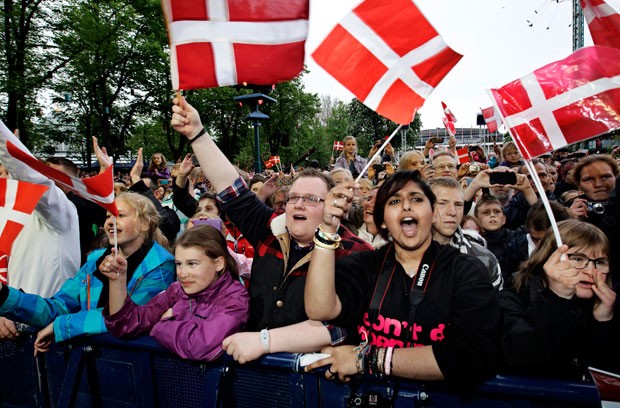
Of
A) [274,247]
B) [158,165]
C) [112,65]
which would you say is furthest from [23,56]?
[274,247]

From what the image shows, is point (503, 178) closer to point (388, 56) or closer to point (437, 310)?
point (388, 56)

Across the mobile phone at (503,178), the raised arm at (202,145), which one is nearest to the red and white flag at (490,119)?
the mobile phone at (503,178)

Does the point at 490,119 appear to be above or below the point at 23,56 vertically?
below

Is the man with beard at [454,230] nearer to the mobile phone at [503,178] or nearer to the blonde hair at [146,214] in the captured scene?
the mobile phone at [503,178]

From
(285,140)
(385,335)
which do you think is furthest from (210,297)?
(285,140)

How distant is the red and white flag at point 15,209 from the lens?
104 inches

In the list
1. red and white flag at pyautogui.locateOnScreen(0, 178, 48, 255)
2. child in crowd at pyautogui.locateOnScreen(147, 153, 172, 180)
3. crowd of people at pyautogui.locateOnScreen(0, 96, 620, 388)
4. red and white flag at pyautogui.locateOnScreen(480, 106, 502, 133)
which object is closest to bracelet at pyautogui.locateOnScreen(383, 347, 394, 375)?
crowd of people at pyautogui.locateOnScreen(0, 96, 620, 388)

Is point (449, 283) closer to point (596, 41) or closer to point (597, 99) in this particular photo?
point (597, 99)

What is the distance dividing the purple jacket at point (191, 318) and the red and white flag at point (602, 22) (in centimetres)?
297

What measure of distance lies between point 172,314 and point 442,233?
1803 mm

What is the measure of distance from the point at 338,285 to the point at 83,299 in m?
1.71

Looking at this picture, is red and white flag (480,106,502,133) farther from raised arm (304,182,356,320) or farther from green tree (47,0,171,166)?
green tree (47,0,171,166)

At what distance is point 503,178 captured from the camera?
361 cm

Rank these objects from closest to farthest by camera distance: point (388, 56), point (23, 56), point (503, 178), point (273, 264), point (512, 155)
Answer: point (273, 264) < point (388, 56) < point (503, 178) < point (512, 155) < point (23, 56)
